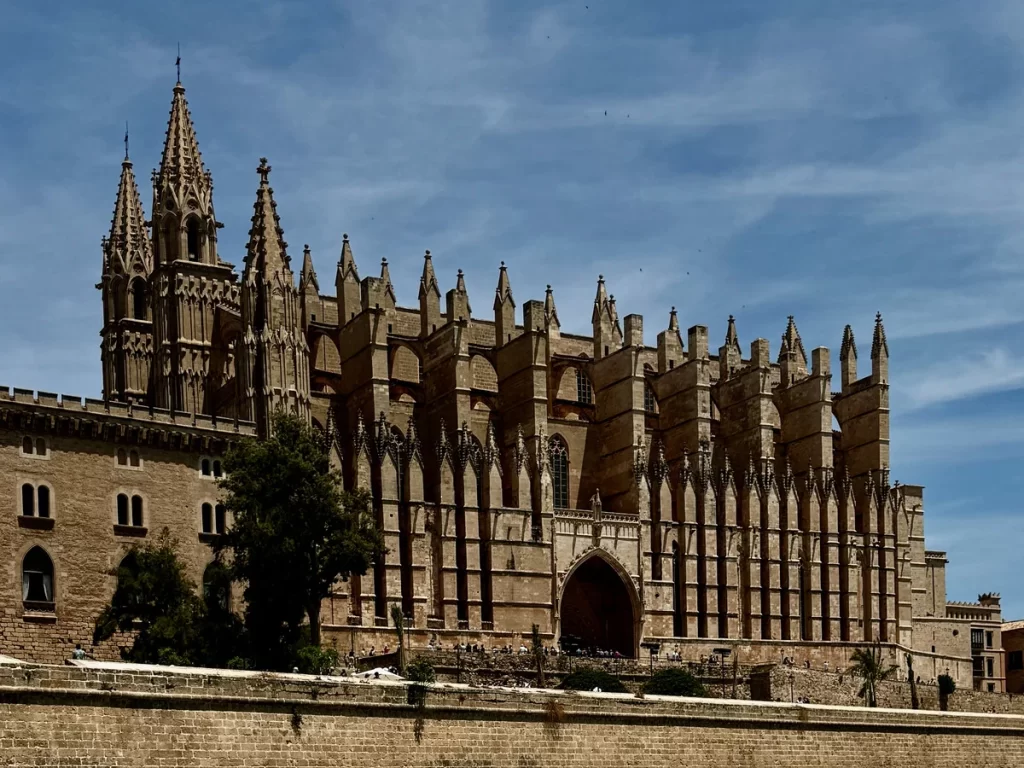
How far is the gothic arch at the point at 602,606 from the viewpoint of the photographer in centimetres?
6962

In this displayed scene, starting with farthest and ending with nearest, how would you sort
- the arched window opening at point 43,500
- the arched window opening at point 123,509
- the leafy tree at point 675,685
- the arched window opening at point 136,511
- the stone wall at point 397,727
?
the leafy tree at point 675,685 < the arched window opening at point 136,511 < the arched window opening at point 123,509 < the arched window opening at point 43,500 < the stone wall at point 397,727

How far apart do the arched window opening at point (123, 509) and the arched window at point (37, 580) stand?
7.90ft

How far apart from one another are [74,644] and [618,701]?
636 inches

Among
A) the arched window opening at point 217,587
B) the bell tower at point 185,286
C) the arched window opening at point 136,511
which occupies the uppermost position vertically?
the bell tower at point 185,286

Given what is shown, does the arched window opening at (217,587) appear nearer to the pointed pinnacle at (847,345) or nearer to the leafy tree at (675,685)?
the leafy tree at (675,685)

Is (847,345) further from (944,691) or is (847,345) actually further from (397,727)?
(397,727)

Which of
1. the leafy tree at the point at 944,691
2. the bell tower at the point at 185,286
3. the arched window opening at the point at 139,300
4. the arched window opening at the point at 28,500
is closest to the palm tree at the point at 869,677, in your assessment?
the leafy tree at the point at 944,691

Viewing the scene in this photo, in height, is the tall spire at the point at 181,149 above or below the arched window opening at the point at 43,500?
above

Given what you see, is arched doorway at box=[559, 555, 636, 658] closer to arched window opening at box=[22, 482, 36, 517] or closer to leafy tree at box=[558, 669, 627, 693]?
leafy tree at box=[558, 669, 627, 693]

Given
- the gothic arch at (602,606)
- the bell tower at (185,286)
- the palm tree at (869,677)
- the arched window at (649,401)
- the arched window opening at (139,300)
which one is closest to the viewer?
the palm tree at (869,677)

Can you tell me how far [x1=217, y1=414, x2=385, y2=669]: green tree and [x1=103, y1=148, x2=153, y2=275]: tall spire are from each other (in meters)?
22.3

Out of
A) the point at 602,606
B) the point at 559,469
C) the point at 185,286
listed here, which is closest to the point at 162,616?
the point at 185,286

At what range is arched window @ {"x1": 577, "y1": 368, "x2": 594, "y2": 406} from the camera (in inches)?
2982

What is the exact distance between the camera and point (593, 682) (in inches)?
2147
